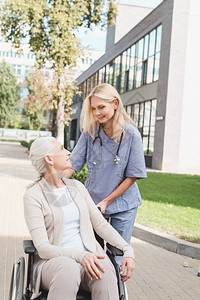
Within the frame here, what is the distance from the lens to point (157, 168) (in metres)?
20.4

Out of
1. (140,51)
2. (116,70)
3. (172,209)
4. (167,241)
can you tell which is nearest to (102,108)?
(167,241)

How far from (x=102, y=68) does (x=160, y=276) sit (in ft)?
111

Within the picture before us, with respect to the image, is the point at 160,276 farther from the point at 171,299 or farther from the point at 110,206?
the point at 110,206

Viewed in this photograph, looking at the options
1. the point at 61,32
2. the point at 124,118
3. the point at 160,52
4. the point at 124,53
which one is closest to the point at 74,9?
the point at 61,32

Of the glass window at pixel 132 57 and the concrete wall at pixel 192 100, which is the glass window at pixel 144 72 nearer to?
the glass window at pixel 132 57

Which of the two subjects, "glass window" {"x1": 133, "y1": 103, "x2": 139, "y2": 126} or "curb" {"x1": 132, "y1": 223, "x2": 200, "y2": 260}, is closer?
"curb" {"x1": 132, "y1": 223, "x2": 200, "y2": 260}

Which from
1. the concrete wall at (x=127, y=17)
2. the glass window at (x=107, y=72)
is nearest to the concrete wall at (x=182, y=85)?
the concrete wall at (x=127, y=17)

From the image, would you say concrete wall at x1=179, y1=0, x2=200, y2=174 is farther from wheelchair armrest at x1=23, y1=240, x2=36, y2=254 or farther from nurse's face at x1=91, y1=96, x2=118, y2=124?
wheelchair armrest at x1=23, y1=240, x2=36, y2=254

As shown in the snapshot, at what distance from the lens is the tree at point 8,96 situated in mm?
67688

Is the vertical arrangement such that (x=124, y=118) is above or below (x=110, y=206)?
above

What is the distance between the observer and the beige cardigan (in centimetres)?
253

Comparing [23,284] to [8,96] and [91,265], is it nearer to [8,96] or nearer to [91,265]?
[91,265]

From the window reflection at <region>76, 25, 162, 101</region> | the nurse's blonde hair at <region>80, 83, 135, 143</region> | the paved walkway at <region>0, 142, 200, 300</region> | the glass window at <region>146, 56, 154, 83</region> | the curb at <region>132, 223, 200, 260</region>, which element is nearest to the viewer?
the nurse's blonde hair at <region>80, 83, 135, 143</region>

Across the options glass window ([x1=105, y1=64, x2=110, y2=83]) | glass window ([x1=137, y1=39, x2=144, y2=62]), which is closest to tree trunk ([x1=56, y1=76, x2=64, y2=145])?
glass window ([x1=137, y1=39, x2=144, y2=62])
